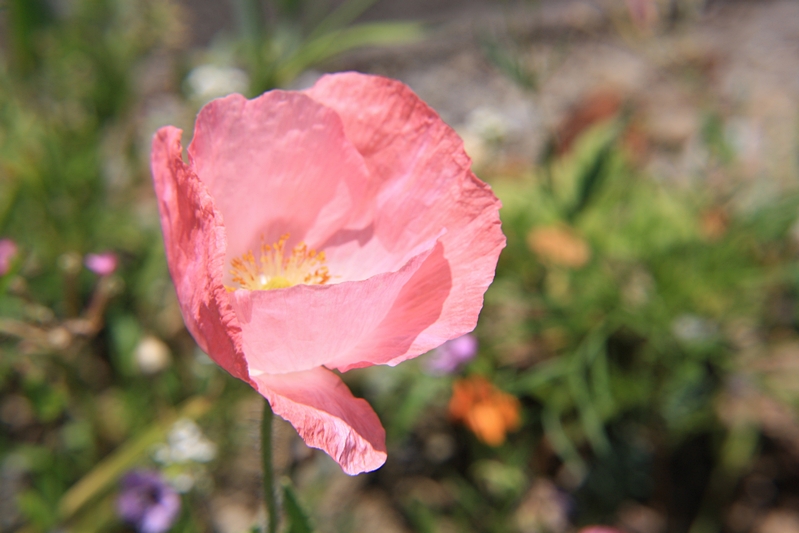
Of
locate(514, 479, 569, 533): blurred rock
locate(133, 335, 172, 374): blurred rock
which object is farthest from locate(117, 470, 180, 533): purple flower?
locate(514, 479, 569, 533): blurred rock

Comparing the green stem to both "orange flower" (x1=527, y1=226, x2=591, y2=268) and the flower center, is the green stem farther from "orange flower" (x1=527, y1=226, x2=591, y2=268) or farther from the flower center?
"orange flower" (x1=527, y1=226, x2=591, y2=268)

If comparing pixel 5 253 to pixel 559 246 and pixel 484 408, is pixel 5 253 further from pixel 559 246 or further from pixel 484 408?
pixel 559 246

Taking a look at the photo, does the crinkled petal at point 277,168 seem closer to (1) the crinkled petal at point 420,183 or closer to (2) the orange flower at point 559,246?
(1) the crinkled petal at point 420,183

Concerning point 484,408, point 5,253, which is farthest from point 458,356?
point 5,253

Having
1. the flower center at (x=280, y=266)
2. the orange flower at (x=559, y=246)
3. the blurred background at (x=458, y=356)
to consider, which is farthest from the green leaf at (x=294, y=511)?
the orange flower at (x=559, y=246)

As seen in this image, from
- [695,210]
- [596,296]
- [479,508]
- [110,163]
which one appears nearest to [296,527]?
[479,508]

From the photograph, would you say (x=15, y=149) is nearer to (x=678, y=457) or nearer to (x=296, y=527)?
(x=296, y=527)
